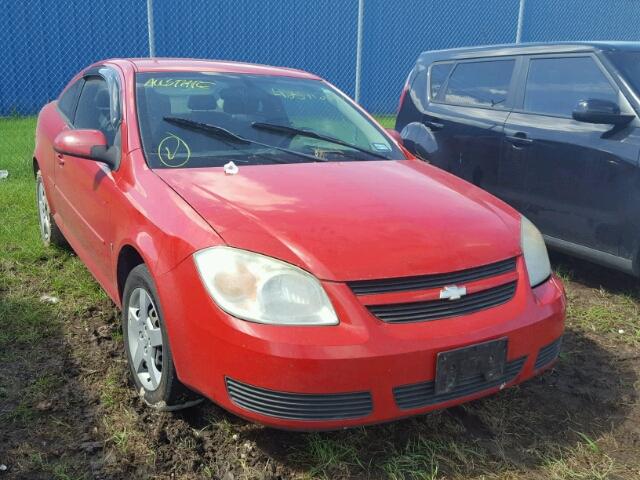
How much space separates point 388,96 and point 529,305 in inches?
471

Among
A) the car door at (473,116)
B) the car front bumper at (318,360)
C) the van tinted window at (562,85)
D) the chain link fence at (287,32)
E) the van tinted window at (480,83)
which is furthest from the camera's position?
the chain link fence at (287,32)

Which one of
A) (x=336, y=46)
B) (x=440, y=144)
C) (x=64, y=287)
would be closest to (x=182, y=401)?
(x=64, y=287)

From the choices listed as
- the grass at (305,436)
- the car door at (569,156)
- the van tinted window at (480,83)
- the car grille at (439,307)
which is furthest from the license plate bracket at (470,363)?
the van tinted window at (480,83)

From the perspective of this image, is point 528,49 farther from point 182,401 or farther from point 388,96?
point 388,96

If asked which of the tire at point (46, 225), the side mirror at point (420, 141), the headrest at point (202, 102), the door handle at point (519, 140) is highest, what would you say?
the headrest at point (202, 102)

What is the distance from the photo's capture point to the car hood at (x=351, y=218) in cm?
216

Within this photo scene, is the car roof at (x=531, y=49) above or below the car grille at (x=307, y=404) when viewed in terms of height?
above

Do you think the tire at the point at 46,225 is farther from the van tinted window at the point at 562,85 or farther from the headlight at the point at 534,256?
the van tinted window at the point at 562,85

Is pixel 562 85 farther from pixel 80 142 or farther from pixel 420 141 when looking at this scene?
pixel 80 142

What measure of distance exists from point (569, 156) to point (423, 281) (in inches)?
92.5

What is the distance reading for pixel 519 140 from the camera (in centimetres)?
441

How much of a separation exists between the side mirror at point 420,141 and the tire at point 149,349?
10.2ft

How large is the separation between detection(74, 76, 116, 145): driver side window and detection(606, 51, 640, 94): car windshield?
10.3ft

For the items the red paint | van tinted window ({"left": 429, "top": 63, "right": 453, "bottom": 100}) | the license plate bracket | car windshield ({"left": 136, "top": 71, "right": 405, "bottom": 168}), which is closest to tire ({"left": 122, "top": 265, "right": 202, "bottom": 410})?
car windshield ({"left": 136, "top": 71, "right": 405, "bottom": 168})
